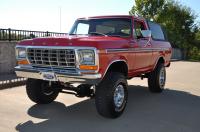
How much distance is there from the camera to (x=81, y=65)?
532 cm

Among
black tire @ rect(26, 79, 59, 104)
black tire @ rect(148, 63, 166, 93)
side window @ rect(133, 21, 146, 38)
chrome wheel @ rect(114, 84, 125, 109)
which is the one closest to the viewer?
chrome wheel @ rect(114, 84, 125, 109)

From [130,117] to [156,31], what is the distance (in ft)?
12.0

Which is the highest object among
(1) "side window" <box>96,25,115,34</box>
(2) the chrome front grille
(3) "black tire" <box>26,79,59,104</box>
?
(1) "side window" <box>96,25,115,34</box>

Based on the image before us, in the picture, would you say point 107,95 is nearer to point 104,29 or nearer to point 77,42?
point 77,42

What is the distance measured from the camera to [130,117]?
5969 mm

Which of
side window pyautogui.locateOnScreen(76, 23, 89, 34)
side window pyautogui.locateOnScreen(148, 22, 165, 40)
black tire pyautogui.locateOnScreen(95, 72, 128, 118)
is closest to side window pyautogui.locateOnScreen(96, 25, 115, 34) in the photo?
side window pyautogui.locateOnScreen(76, 23, 89, 34)

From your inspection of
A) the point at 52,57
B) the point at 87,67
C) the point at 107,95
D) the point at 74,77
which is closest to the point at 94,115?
the point at 107,95

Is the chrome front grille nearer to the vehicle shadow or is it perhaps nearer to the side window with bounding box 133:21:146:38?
the vehicle shadow

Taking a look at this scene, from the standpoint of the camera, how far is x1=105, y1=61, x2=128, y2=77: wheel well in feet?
19.7

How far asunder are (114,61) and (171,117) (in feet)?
5.29

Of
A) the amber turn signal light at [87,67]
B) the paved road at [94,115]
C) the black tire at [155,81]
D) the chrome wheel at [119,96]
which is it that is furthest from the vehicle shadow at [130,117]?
the amber turn signal light at [87,67]

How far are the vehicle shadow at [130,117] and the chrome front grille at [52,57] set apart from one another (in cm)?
105

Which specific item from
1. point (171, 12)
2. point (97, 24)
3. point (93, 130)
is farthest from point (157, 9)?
point (93, 130)

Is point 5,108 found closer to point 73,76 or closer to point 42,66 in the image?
point 42,66
